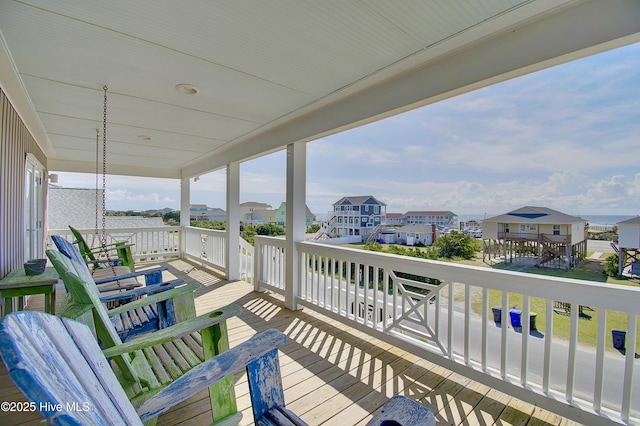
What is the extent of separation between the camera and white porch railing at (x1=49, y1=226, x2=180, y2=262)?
731cm

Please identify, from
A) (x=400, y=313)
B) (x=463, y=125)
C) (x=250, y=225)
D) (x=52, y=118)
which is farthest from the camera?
(x=250, y=225)

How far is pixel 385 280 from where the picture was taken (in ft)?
9.34

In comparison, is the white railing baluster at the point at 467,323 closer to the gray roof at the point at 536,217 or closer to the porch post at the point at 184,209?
the gray roof at the point at 536,217

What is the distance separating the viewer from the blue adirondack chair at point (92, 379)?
503 millimetres

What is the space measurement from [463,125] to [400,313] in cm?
188

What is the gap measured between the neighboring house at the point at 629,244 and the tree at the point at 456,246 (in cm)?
80

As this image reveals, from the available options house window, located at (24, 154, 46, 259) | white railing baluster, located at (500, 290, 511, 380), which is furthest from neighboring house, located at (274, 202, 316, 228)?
house window, located at (24, 154, 46, 259)

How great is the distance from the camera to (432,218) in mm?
2680

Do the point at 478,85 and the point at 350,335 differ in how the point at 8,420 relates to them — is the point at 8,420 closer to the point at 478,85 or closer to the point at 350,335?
the point at 350,335

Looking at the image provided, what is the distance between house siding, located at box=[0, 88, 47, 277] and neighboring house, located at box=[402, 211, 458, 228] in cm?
396

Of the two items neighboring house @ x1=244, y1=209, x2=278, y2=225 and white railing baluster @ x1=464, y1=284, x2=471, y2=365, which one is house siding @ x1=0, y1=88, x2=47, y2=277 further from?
white railing baluster @ x1=464, y1=284, x2=471, y2=365

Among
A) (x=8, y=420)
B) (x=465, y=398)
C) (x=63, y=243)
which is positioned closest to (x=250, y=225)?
(x=63, y=243)

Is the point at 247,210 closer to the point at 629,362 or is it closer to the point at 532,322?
the point at 532,322

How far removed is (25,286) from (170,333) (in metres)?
2.13
